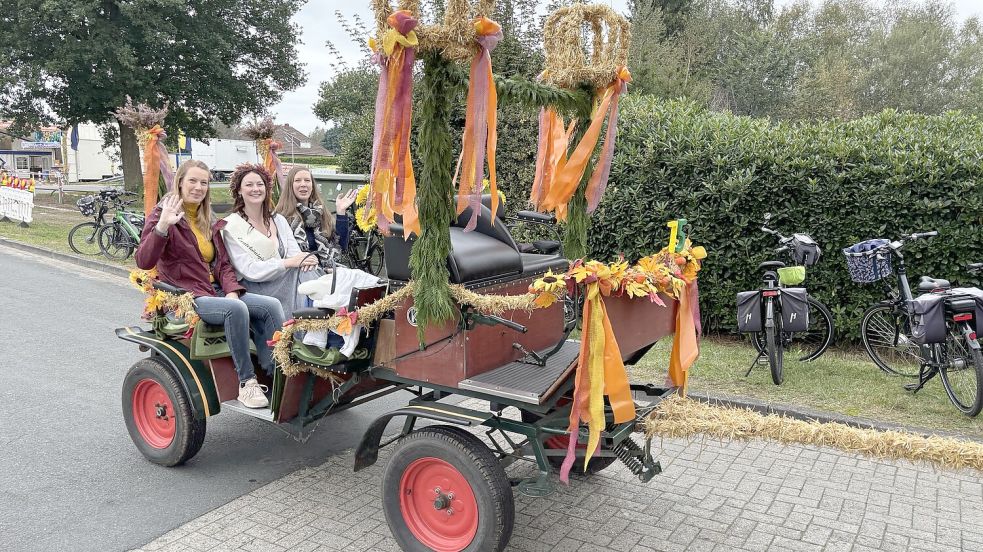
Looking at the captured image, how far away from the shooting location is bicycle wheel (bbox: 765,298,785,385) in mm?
5684

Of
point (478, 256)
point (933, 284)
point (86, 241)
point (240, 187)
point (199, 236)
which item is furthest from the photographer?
point (86, 241)

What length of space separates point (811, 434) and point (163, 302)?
3.67m

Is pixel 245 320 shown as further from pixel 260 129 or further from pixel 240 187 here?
pixel 260 129

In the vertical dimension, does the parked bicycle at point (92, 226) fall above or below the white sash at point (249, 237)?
below

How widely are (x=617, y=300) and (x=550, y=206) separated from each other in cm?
93

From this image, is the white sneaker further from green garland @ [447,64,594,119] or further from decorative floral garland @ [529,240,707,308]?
green garland @ [447,64,594,119]

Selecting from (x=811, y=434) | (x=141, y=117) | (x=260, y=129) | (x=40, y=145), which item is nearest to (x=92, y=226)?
(x=260, y=129)

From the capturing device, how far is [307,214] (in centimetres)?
523

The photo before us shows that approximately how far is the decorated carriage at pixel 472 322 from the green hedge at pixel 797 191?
3.25 m

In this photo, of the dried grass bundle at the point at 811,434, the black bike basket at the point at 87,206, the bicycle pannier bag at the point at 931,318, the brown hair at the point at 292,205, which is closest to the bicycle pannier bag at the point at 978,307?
the bicycle pannier bag at the point at 931,318

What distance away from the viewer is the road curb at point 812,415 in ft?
15.4

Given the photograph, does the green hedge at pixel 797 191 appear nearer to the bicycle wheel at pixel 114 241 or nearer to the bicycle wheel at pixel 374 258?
the bicycle wheel at pixel 374 258

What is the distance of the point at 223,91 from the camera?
71.1 ft

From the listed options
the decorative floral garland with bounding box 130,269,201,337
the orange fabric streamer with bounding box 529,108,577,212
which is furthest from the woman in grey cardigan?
the orange fabric streamer with bounding box 529,108,577,212
